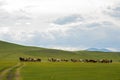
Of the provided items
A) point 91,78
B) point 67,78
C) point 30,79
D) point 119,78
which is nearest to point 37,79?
point 30,79

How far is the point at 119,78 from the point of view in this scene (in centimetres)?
4384

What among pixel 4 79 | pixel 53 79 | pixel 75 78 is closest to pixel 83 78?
pixel 75 78

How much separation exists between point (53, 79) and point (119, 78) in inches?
333

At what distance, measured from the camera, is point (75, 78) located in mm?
43781

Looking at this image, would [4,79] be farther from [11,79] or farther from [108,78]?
[108,78]

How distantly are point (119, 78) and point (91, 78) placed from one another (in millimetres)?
3568

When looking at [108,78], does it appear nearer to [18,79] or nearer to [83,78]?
[83,78]

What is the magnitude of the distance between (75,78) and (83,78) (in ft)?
3.29

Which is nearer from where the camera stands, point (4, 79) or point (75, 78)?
point (4, 79)

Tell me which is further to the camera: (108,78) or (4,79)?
(108,78)

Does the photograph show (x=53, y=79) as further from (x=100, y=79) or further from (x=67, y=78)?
Result: (x=100, y=79)

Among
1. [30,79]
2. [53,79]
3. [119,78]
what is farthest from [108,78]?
[30,79]

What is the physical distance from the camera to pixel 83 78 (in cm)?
4375

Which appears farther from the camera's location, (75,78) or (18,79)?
(75,78)
